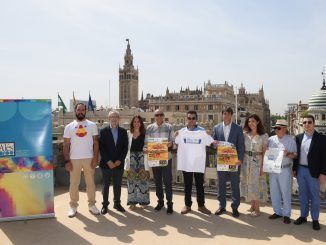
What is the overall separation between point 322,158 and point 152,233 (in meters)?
2.75

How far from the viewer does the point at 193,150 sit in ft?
21.2

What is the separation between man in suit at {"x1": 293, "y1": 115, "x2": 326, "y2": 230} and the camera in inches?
217

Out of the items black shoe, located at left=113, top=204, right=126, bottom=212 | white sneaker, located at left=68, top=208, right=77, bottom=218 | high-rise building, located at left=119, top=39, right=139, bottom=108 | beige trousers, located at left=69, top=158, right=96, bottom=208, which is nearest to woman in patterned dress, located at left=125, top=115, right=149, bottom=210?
black shoe, located at left=113, top=204, right=126, bottom=212

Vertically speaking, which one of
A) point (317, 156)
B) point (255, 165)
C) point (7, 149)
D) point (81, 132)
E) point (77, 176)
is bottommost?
point (77, 176)

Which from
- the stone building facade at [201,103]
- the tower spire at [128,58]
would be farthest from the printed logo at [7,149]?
the tower spire at [128,58]

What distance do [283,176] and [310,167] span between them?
522 mm

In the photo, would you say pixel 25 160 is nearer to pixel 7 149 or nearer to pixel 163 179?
pixel 7 149

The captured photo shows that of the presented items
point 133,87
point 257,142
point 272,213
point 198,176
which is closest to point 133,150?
point 198,176

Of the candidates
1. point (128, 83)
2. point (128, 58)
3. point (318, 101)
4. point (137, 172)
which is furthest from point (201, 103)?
point (137, 172)

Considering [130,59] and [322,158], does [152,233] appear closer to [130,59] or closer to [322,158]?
[322,158]

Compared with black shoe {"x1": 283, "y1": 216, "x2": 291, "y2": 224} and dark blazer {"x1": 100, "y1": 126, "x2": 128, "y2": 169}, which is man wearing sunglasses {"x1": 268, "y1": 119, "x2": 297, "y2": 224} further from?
dark blazer {"x1": 100, "y1": 126, "x2": 128, "y2": 169}

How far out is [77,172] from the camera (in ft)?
21.1

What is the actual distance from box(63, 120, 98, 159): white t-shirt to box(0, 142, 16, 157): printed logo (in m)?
0.86

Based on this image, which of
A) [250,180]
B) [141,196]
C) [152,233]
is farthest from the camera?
[141,196]
